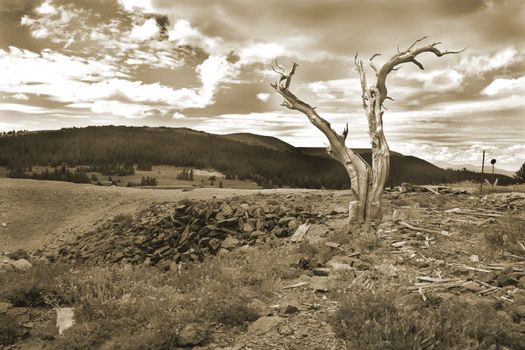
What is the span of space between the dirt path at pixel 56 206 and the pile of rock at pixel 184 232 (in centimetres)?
176

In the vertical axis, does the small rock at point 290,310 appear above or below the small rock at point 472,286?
below

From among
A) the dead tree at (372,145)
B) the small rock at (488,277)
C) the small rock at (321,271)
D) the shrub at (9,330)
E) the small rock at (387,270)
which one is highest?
the dead tree at (372,145)

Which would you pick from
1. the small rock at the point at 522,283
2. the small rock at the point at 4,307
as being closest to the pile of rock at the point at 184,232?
the small rock at the point at 4,307

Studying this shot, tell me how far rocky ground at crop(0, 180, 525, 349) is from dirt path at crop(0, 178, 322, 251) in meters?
1.93

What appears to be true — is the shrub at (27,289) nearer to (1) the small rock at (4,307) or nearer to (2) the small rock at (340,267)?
(1) the small rock at (4,307)

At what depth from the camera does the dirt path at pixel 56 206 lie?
1569cm

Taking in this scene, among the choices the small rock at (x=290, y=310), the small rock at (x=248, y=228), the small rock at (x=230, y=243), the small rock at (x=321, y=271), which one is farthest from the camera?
the small rock at (x=248, y=228)

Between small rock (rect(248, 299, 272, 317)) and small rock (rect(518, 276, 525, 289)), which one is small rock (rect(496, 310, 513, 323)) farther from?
small rock (rect(248, 299, 272, 317))

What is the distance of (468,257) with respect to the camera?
8.41 meters

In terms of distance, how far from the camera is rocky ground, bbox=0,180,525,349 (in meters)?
5.20

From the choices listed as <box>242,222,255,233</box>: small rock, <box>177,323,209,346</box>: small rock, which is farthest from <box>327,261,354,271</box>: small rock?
<box>242,222,255,233</box>: small rock

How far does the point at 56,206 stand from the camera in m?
17.4

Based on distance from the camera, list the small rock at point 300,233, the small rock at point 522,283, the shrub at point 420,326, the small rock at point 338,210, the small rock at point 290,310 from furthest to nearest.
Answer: the small rock at point 338,210, the small rock at point 300,233, the small rock at point 522,283, the small rock at point 290,310, the shrub at point 420,326

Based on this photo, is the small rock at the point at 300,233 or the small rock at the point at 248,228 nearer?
the small rock at the point at 300,233
